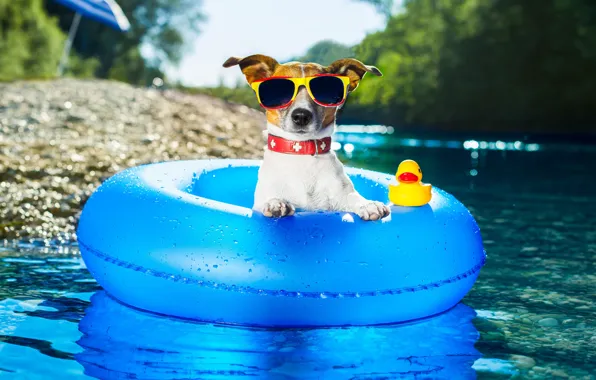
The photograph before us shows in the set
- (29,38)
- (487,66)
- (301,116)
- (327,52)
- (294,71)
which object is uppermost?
(29,38)

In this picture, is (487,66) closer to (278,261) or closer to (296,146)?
(296,146)

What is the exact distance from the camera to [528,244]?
6754mm

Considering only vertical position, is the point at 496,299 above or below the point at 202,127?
below

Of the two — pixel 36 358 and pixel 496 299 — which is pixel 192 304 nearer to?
→ pixel 36 358

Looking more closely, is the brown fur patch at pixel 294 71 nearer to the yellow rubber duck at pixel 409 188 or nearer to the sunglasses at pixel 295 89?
the sunglasses at pixel 295 89

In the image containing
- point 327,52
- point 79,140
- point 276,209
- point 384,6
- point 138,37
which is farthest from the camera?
point 138,37

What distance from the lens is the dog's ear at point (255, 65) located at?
3.93 metres

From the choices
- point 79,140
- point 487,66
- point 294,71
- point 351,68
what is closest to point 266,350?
point 294,71

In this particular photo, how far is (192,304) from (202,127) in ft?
30.9

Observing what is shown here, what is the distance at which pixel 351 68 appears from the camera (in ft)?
13.5

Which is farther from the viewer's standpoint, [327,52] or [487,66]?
[487,66]

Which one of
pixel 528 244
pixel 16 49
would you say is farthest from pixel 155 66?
pixel 528 244

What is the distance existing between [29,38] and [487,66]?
17502 mm

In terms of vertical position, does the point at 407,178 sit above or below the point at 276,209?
above
